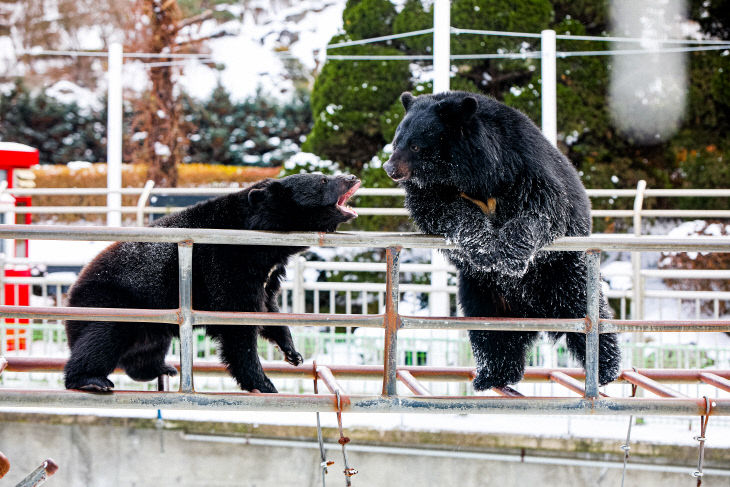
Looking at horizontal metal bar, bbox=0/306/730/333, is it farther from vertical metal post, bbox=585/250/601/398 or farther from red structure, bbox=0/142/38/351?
red structure, bbox=0/142/38/351

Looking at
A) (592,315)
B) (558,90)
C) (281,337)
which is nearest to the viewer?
(592,315)

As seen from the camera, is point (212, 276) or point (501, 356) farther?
point (501, 356)

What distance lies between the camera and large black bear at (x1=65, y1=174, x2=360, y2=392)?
10.3 feet

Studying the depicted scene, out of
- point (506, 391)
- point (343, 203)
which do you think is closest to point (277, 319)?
point (343, 203)

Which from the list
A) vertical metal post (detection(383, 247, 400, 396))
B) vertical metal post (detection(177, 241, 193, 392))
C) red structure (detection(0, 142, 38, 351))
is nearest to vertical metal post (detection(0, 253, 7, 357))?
red structure (detection(0, 142, 38, 351))

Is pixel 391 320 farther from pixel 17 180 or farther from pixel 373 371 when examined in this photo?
pixel 17 180

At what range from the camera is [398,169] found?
3186 millimetres

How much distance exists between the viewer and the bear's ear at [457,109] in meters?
3.13

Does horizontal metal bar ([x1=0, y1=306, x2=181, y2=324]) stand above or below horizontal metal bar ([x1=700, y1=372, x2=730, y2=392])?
above

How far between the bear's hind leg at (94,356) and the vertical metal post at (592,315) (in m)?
1.79

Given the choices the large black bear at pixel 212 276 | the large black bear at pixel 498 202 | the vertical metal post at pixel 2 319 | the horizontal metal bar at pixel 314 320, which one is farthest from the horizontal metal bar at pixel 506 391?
the vertical metal post at pixel 2 319

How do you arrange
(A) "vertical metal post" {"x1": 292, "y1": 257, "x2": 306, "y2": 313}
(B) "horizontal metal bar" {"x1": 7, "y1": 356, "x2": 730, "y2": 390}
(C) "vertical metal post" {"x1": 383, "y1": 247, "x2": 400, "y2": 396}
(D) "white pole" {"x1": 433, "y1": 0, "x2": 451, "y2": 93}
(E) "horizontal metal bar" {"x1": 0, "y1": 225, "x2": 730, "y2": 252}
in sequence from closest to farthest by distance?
Answer: (E) "horizontal metal bar" {"x1": 0, "y1": 225, "x2": 730, "y2": 252}, (C) "vertical metal post" {"x1": 383, "y1": 247, "x2": 400, "y2": 396}, (B) "horizontal metal bar" {"x1": 7, "y1": 356, "x2": 730, "y2": 390}, (A) "vertical metal post" {"x1": 292, "y1": 257, "x2": 306, "y2": 313}, (D) "white pole" {"x1": 433, "y1": 0, "x2": 451, "y2": 93}

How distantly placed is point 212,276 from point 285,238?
0.66 meters

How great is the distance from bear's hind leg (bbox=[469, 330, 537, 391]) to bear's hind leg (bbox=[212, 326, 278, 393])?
103 centimetres
